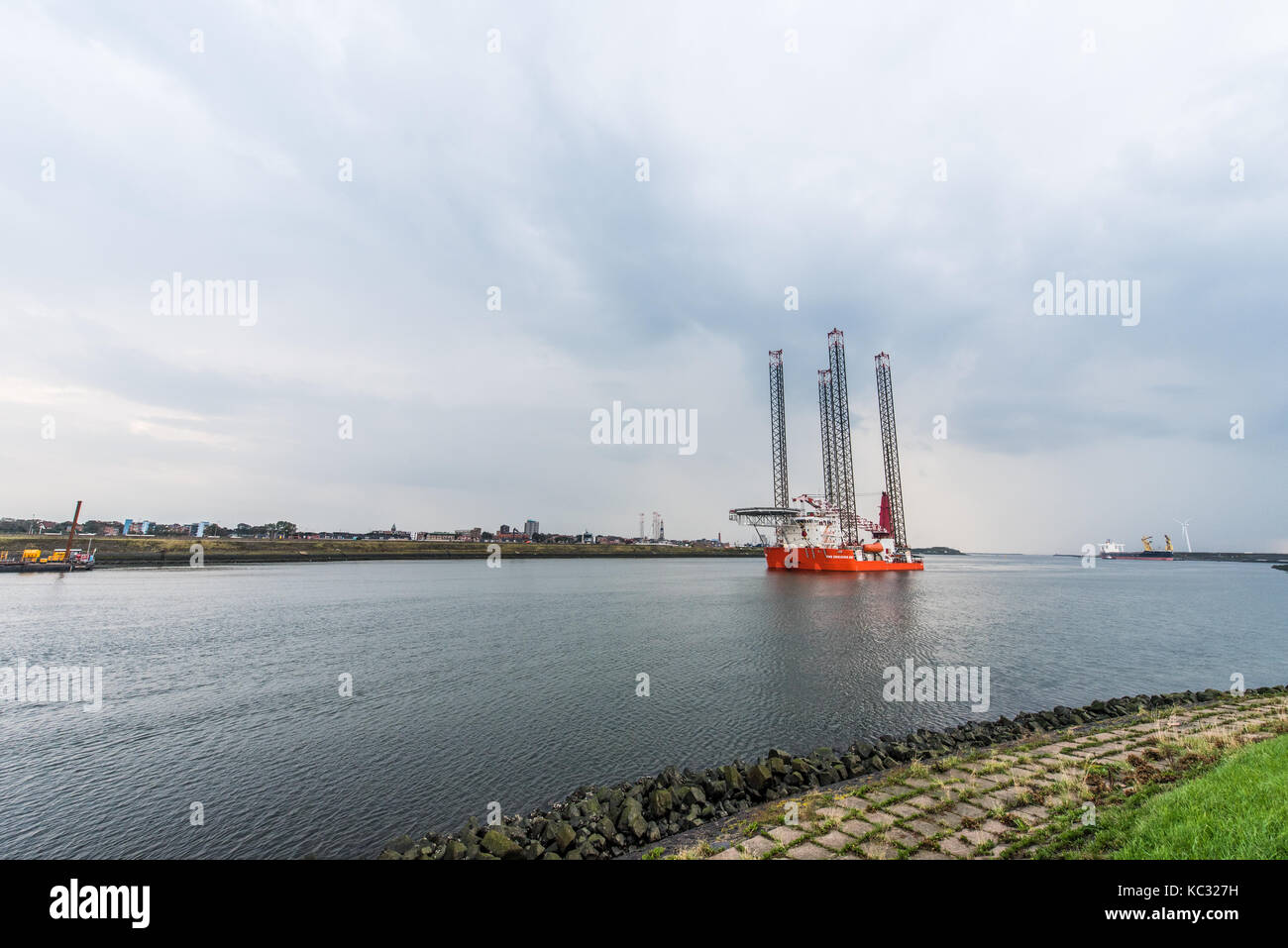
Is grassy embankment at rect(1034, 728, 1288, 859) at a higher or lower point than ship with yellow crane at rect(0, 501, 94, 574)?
higher

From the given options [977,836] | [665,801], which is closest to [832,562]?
[665,801]

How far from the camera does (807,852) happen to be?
8.73 meters

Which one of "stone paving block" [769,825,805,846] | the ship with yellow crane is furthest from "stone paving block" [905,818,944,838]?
the ship with yellow crane

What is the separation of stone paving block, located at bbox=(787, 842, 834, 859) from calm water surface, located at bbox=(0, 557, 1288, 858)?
745 cm

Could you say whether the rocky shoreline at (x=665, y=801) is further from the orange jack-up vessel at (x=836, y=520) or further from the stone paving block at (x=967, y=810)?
the orange jack-up vessel at (x=836, y=520)

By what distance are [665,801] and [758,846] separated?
3.69 meters

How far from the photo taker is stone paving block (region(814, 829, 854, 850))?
8873 mm

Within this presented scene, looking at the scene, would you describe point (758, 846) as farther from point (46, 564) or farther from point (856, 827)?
point (46, 564)

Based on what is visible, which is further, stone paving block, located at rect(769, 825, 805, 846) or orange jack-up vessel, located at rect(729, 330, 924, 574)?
orange jack-up vessel, located at rect(729, 330, 924, 574)

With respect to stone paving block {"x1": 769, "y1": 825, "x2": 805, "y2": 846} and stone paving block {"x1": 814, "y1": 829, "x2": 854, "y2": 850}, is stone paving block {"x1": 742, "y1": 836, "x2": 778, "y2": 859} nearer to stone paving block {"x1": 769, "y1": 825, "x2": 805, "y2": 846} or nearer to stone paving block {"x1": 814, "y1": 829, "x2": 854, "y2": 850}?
stone paving block {"x1": 769, "y1": 825, "x2": 805, "y2": 846}

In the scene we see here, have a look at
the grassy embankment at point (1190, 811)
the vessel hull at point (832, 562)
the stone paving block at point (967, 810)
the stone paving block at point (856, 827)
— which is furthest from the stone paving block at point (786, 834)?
the vessel hull at point (832, 562)
